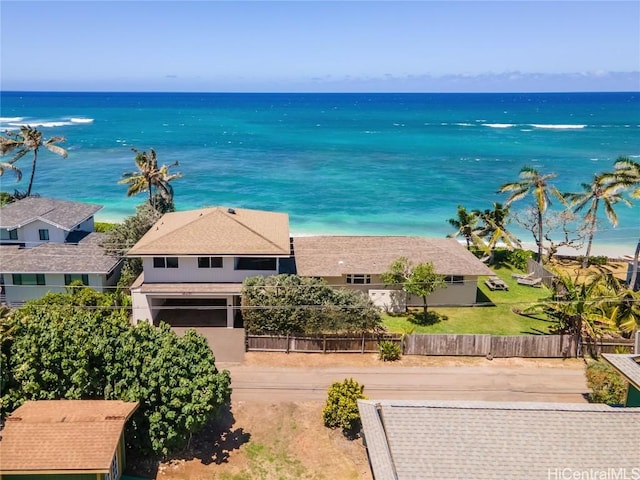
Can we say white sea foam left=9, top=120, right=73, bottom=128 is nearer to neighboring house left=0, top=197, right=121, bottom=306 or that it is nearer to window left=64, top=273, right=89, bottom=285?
neighboring house left=0, top=197, right=121, bottom=306

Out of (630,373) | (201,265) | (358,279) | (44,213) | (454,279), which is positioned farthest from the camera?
(44,213)

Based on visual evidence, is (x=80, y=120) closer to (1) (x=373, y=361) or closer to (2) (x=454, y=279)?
(2) (x=454, y=279)

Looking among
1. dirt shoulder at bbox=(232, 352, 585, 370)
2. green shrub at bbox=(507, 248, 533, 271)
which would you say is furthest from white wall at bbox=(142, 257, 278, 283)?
green shrub at bbox=(507, 248, 533, 271)

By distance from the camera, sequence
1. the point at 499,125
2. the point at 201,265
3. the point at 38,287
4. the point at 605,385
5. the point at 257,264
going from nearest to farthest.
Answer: the point at 605,385 < the point at 201,265 < the point at 257,264 < the point at 38,287 < the point at 499,125

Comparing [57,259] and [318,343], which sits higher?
[57,259]

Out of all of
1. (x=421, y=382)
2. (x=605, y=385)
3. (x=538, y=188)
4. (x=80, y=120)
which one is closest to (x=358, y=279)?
(x=421, y=382)

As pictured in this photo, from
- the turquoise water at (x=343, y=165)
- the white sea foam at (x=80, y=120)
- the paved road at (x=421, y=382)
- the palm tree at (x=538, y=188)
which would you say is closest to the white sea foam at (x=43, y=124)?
the turquoise water at (x=343, y=165)

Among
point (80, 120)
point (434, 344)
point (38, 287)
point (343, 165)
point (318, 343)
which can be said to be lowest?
point (318, 343)
